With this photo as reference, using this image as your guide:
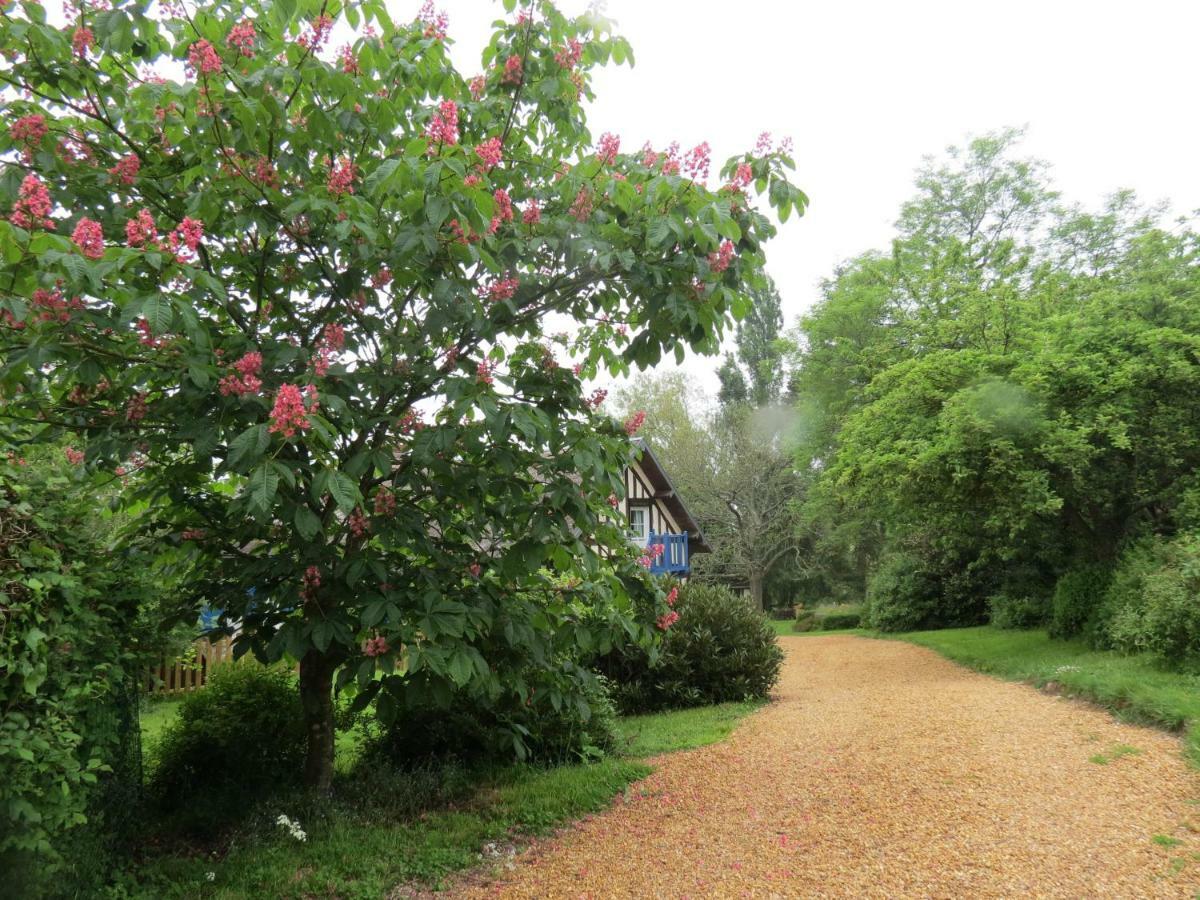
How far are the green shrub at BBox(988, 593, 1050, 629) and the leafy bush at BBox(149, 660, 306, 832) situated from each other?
51.3 ft

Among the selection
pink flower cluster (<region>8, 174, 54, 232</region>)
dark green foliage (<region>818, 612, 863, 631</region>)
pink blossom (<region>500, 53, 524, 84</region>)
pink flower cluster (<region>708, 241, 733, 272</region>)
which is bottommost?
dark green foliage (<region>818, 612, 863, 631</region>)

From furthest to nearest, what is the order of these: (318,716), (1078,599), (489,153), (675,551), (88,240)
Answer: (675,551)
(1078,599)
(318,716)
(489,153)
(88,240)

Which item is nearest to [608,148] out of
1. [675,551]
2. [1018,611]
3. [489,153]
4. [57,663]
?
[489,153]

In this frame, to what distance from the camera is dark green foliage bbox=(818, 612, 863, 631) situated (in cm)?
2728

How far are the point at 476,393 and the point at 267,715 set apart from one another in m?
3.32

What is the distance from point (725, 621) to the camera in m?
10.2

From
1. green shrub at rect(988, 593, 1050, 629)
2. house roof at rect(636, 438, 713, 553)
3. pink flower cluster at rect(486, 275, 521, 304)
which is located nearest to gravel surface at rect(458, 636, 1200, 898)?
pink flower cluster at rect(486, 275, 521, 304)

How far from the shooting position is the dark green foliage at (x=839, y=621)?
1074 inches

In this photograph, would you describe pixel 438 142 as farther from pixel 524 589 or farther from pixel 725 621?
pixel 725 621

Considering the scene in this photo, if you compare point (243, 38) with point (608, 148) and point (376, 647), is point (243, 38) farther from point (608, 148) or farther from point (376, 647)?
point (376, 647)

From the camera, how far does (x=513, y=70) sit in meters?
4.29

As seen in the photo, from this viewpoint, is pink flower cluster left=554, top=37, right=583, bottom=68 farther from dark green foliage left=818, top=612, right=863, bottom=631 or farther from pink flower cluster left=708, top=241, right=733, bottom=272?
dark green foliage left=818, top=612, right=863, bottom=631

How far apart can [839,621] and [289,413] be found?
27224mm

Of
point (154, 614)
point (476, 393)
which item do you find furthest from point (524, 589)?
point (154, 614)
